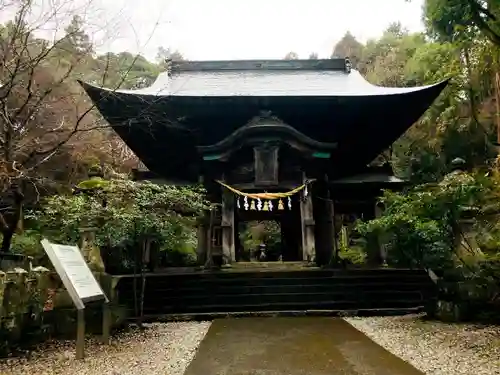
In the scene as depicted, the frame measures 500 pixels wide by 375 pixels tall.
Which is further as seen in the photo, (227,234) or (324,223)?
(324,223)

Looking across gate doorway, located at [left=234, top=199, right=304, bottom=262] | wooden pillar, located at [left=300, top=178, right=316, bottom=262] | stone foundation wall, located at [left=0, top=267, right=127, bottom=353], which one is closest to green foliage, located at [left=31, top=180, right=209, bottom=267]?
stone foundation wall, located at [left=0, top=267, right=127, bottom=353]

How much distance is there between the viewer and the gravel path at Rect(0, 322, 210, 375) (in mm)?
4055

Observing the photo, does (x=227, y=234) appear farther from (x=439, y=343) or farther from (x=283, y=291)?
(x=439, y=343)

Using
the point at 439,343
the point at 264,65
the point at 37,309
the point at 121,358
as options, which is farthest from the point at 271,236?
the point at 121,358

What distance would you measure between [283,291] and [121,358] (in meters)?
4.18

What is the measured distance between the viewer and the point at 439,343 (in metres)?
5.05

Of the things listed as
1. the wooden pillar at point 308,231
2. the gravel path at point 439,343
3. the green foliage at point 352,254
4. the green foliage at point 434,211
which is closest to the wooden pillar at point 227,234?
the wooden pillar at point 308,231

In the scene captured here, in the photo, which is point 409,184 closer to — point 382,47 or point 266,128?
point 266,128

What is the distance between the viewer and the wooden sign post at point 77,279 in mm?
4336

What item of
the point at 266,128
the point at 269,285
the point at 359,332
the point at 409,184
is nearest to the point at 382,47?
the point at 409,184

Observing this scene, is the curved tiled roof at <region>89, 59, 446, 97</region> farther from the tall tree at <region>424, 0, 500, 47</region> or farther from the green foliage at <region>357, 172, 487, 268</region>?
the tall tree at <region>424, 0, 500, 47</region>

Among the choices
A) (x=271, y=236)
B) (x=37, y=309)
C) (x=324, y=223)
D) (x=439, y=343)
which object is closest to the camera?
(x=37, y=309)

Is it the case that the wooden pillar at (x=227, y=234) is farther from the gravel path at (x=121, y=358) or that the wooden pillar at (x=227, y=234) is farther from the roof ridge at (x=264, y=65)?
the roof ridge at (x=264, y=65)

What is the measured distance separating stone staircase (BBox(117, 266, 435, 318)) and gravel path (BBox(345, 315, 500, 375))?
3.46 feet
